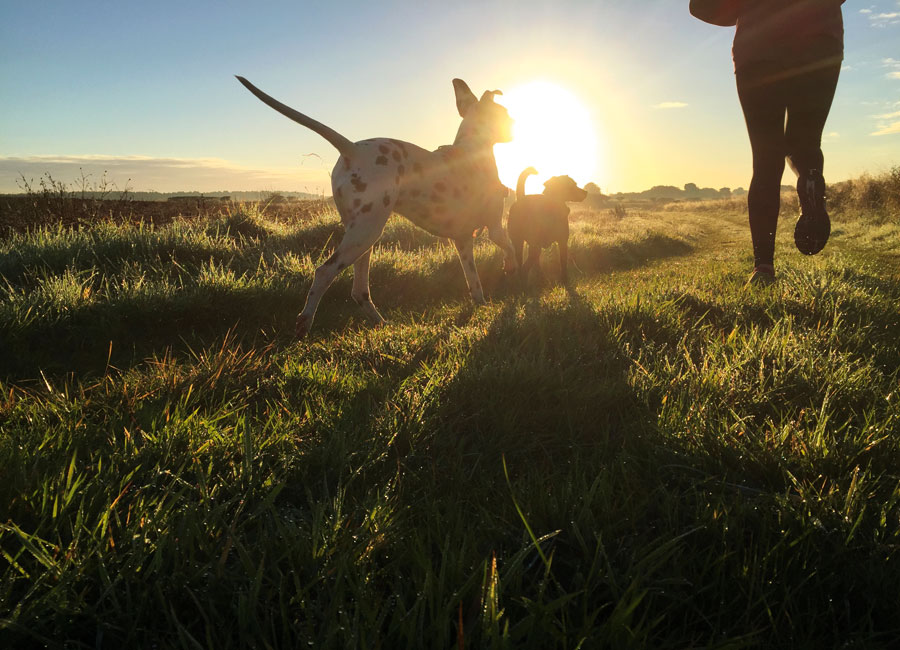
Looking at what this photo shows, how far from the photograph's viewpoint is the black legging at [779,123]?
4.29 meters

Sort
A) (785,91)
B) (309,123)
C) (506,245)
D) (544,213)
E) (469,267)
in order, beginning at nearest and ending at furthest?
1. (309,123)
2. (785,91)
3. (469,267)
4. (506,245)
5. (544,213)

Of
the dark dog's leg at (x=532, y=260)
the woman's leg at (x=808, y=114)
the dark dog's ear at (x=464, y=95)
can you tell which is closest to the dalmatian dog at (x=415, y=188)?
the dark dog's ear at (x=464, y=95)

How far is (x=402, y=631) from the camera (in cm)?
94

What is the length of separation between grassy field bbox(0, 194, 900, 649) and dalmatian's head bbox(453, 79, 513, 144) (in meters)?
2.77

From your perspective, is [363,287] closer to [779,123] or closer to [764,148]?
[764,148]

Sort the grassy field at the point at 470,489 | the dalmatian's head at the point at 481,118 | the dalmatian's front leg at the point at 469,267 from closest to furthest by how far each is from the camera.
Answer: the grassy field at the point at 470,489 → the dalmatian's front leg at the point at 469,267 → the dalmatian's head at the point at 481,118

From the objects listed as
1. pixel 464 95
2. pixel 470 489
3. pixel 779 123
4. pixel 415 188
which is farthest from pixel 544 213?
pixel 470 489

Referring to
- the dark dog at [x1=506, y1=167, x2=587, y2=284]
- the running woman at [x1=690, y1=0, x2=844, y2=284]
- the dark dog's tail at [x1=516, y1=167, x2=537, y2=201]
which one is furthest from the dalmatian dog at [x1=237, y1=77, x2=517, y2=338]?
the running woman at [x1=690, y1=0, x2=844, y2=284]

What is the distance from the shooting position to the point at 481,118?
5.36 meters

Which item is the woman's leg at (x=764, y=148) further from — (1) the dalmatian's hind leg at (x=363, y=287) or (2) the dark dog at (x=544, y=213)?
(1) the dalmatian's hind leg at (x=363, y=287)

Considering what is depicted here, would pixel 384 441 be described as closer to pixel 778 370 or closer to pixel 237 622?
pixel 237 622

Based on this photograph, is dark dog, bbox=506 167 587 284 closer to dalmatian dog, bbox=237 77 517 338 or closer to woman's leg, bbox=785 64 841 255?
dalmatian dog, bbox=237 77 517 338

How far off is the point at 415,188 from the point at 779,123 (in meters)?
3.38

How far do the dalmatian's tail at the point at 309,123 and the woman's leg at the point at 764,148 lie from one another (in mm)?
3668
